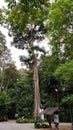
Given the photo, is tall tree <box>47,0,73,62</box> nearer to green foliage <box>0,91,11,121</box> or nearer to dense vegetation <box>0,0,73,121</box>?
dense vegetation <box>0,0,73,121</box>

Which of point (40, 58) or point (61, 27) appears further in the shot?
point (40, 58)

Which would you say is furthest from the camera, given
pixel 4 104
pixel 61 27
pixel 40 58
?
pixel 4 104

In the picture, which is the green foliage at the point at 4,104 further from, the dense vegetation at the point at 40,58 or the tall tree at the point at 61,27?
the tall tree at the point at 61,27

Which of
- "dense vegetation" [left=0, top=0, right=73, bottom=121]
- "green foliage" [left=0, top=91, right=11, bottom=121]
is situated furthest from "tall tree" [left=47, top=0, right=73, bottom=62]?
"green foliage" [left=0, top=91, right=11, bottom=121]

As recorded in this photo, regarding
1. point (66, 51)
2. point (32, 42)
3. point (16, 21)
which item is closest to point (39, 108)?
point (32, 42)

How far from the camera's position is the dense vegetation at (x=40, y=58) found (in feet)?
13.4

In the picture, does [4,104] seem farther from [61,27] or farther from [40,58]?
[61,27]

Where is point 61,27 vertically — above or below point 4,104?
above

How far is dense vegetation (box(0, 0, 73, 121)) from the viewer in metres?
4.08

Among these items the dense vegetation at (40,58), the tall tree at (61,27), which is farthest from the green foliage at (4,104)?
the tall tree at (61,27)

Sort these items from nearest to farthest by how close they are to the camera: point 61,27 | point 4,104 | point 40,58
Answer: point 61,27 → point 40,58 → point 4,104

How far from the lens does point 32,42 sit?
96.0 ft

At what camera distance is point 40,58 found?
30.8 metres

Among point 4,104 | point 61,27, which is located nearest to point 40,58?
point 4,104
